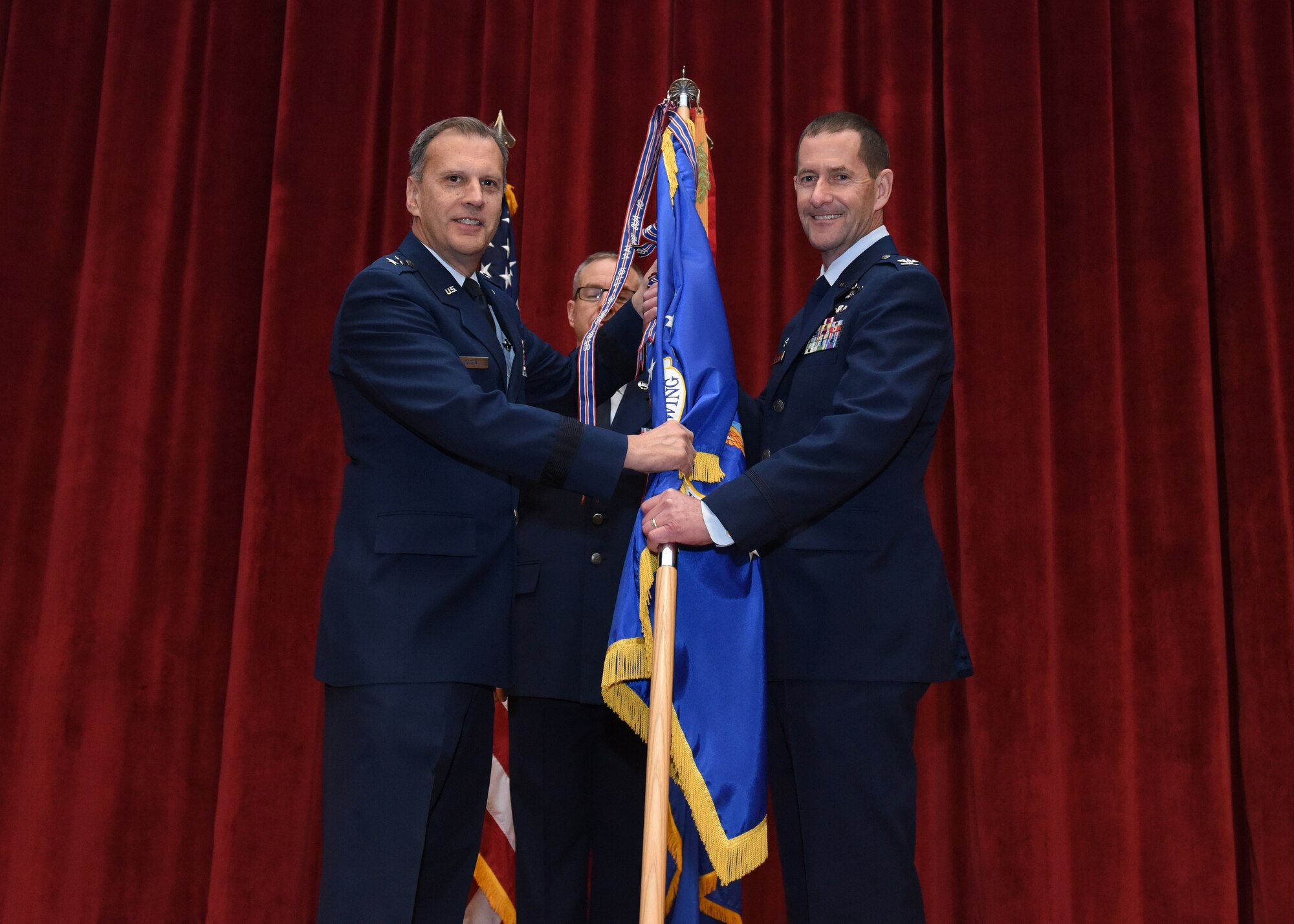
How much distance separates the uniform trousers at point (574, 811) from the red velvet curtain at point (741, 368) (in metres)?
1.02

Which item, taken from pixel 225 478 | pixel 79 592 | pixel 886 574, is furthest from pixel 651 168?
pixel 79 592

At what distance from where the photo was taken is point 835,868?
73.9 inches

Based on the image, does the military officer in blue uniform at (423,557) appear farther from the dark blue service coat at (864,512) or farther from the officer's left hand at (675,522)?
the dark blue service coat at (864,512)

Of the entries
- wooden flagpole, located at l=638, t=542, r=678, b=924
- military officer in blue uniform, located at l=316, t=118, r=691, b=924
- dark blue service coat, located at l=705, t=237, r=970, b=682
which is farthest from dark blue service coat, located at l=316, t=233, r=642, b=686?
dark blue service coat, located at l=705, t=237, r=970, b=682

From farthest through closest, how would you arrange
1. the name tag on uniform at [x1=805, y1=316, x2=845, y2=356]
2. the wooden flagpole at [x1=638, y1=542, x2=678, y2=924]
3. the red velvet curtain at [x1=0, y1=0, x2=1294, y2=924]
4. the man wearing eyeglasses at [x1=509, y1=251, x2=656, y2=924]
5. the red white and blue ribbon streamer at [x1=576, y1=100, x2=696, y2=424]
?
1. the red velvet curtain at [x1=0, y1=0, x2=1294, y2=924]
2. the red white and blue ribbon streamer at [x1=576, y1=100, x2=696, y2=424]
3. the man wearing eyeglasses at [x1=509, y1=251, x2=656, y2=924]
4. the name tag on uniform at [x1=805, y1=316, x2=845, y2=356]
5. the wooden flagpole at [x1=638, y1=542, x2=678, y2=924]

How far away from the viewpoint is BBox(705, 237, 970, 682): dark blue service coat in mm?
1940

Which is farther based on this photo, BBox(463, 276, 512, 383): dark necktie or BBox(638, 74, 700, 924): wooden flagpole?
BBox(463, 276, 512, 383): dark necktie

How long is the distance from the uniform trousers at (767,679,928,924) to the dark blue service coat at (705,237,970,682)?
0.05 metres

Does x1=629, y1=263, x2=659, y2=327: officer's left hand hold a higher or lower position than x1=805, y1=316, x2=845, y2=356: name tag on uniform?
higher

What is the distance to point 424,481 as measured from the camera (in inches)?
78.0

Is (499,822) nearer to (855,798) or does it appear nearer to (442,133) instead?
(855,798)

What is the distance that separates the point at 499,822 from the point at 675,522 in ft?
4.44

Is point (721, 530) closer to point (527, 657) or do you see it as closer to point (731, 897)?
point (527, 657)

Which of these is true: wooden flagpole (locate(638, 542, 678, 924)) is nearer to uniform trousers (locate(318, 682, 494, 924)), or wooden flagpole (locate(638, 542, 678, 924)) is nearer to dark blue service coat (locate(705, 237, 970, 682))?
dark blue service coat (locate(705, 237, 970, 682))
